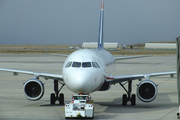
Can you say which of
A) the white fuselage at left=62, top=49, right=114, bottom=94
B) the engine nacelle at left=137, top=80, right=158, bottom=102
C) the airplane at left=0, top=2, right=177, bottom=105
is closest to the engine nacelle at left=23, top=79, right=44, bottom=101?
the airplane at left=0, top=2, right=177, bottom=105

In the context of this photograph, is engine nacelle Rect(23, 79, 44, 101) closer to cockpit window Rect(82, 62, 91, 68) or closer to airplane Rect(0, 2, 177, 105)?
airplane Rect(0, 2, 177, 105)

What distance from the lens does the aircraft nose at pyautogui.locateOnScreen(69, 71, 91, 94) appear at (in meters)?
13.7

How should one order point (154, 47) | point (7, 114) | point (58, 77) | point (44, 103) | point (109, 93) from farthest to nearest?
point (154, 47) < point (109, 93) < point (44, 103) < point (58, 77) < point (7, 114)

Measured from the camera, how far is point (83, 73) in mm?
14008

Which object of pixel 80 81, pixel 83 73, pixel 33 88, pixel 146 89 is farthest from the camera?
pixel 33 88

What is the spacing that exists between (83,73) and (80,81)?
0.49m

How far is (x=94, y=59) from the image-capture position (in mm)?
15445

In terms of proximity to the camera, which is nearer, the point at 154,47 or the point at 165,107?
the point at 165,107

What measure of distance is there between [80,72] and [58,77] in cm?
346

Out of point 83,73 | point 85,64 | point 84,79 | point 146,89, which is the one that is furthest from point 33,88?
point 146,89

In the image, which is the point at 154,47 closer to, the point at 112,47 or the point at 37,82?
the point at 112,47

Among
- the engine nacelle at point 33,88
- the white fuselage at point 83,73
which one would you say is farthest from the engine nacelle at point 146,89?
the engine nacelle at point 33,88

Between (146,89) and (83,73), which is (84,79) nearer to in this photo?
(83,73)

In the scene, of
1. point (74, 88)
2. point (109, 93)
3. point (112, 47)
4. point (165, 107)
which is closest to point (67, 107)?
point (74, 88)
